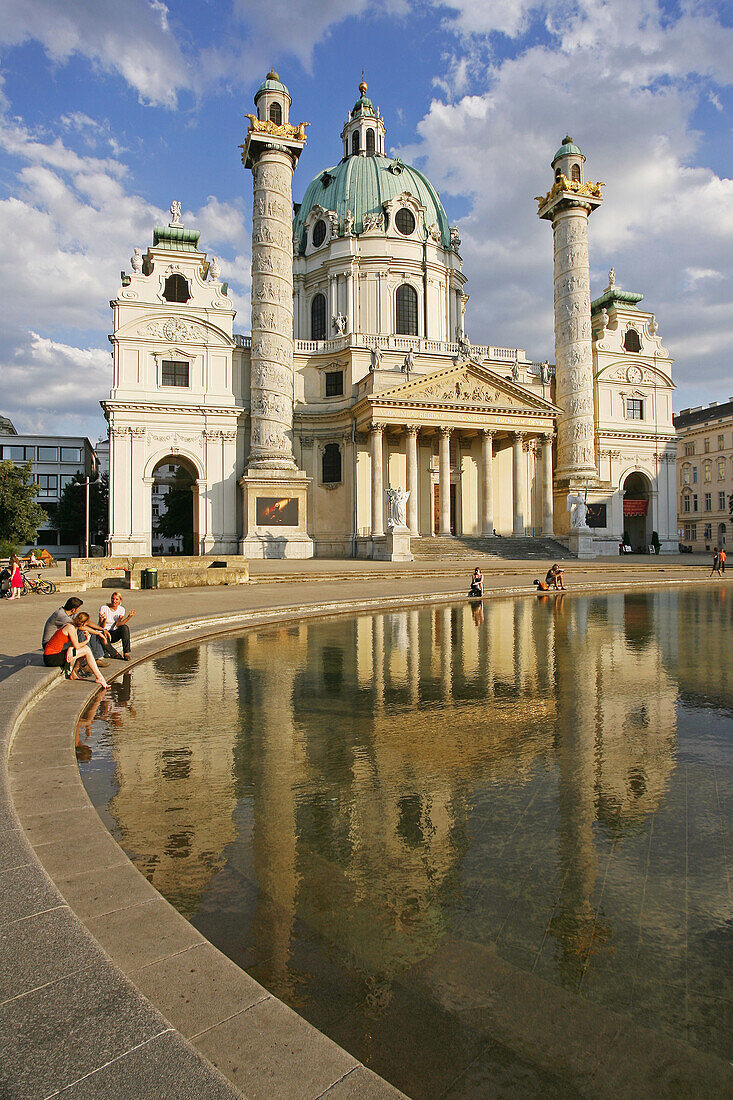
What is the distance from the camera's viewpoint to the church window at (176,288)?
4356 cm

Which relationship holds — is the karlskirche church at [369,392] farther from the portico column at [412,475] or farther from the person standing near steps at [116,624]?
the person standing near steps at [116,624]

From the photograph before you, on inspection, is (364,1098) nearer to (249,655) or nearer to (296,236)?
(249,655)

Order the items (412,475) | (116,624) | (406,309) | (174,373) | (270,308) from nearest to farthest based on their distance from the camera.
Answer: (116,624), (270,308), (412,475), (174,373), (406,309)

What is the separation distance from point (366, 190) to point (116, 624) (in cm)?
5405

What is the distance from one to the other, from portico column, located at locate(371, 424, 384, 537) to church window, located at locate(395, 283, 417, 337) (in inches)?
569

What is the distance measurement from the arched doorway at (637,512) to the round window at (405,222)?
87.8 ft

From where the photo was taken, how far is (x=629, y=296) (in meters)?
55.9

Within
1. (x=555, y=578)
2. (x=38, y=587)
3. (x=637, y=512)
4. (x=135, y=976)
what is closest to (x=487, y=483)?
(x=637, y=512)

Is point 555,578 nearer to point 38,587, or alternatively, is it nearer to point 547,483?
point 38,587

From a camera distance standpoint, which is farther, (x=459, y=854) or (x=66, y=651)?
(x=66, y=651)

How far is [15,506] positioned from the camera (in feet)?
125

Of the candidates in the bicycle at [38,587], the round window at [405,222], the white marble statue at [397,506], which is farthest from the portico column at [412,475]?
the bicycle at [38,587]

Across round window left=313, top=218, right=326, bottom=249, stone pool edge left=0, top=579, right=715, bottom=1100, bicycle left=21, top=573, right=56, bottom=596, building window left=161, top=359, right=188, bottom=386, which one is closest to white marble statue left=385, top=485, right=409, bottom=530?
building window left=161, top=359, right=188, bottom=386

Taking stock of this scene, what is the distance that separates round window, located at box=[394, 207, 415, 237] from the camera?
176ft
